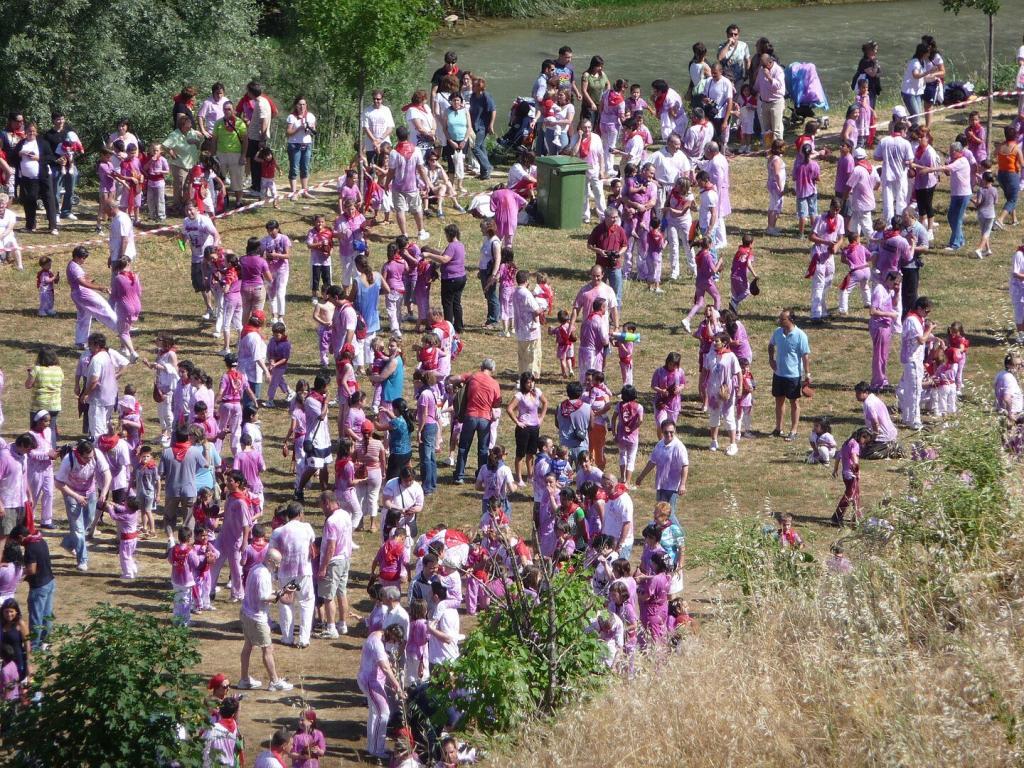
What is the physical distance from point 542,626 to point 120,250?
12.3 m

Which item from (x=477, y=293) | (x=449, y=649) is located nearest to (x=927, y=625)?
(x=449, y=649)

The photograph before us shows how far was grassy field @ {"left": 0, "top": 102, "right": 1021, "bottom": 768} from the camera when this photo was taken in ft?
52.6

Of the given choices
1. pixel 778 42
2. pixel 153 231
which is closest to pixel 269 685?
pixel 153 231

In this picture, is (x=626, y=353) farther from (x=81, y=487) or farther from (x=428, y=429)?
(x=81, y=487)

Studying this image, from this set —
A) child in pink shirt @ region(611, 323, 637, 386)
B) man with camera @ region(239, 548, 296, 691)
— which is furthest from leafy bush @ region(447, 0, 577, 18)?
man with camera @ region(239, 548, 296, 691)

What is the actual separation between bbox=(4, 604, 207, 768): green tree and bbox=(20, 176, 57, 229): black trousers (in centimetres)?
1436

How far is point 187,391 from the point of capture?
19.0m

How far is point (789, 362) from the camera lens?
20.1m

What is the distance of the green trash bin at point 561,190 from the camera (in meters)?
26.4

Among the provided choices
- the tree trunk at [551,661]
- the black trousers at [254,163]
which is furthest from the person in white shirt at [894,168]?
the tree trunk at [551,661]

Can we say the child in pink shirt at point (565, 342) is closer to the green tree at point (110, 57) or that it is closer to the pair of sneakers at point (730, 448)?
the pair of sneakers at point (730, 448)

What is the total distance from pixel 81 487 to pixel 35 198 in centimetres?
1007

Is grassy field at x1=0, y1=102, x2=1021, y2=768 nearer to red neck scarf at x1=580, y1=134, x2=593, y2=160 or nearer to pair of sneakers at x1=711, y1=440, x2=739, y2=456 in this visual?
pair of sneakers at x1=711, y1=440, x2=739, y2=456

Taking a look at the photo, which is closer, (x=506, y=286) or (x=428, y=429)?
(x=428, y=429)
